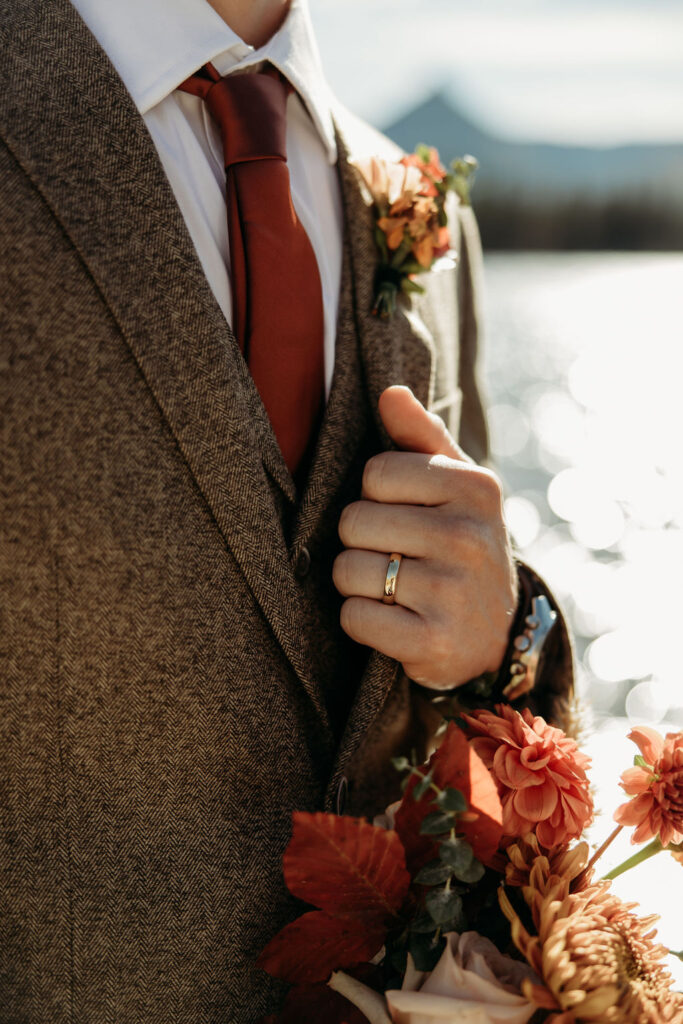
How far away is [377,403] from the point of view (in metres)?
1.06

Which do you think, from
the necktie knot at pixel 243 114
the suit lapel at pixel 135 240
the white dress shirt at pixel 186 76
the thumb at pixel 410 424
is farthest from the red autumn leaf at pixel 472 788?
the necktie knot at pixel 243 114

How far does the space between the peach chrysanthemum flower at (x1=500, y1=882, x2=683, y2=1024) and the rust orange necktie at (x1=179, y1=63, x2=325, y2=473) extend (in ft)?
1.84

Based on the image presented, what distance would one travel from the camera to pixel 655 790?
0.77 meters

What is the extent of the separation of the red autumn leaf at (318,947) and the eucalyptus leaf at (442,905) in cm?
8

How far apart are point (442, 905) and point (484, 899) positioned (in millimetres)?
135

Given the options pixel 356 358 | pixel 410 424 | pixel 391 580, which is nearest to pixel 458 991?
pixel 391 580

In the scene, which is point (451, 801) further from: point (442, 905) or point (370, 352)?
point (370, 352)

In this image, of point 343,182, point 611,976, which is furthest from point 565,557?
point 611,976

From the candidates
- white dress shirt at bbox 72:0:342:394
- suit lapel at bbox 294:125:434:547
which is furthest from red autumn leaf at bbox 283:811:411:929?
white dress shirt at bbox 72:0:342:394

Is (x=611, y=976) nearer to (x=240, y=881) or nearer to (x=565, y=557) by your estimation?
(x=240, y=881)

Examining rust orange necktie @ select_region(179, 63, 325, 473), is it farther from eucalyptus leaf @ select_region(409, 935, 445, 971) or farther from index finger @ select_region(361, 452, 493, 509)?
eucalyptus leaf @ select_region(409, 935, 445, 971)

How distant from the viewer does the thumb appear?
955 mm

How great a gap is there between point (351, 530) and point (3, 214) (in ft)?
1.58

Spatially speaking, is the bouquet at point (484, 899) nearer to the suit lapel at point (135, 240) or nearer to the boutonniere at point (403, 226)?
the suit lapel at point (135, 240)
